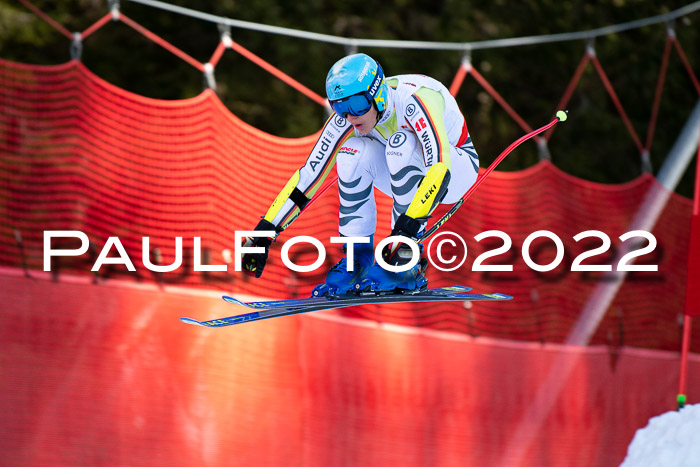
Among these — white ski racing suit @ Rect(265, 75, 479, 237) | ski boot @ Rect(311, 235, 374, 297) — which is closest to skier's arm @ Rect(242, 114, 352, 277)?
white ski racing suit @ Rect(265, 75, 479, 237)

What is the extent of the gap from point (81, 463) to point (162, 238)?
2.27m

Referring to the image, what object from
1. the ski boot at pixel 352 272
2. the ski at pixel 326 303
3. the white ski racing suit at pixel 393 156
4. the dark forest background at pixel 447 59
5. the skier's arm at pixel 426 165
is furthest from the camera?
the dark forest background at pixel 447 59

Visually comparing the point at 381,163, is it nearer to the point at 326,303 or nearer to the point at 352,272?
the point at 352,272

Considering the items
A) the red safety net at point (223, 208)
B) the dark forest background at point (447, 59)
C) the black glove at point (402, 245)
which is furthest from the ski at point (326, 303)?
the dark forest background at point (447, 59)

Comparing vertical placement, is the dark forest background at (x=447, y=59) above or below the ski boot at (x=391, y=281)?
above

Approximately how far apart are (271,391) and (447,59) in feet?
29.9

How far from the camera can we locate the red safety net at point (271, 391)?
19.3ft

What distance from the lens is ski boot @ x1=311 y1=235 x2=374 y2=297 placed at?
12.1 ft

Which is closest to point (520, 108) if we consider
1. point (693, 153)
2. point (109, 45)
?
point (693, 153)

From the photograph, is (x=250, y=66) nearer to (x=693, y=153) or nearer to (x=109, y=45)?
(x=109, y=45)

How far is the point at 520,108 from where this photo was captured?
1614 cm

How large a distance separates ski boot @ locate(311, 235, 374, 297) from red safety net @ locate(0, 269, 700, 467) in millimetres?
2749

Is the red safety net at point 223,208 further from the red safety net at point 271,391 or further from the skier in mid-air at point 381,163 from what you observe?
the skier in mid-air at point 381,163

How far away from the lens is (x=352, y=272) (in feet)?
12.1
